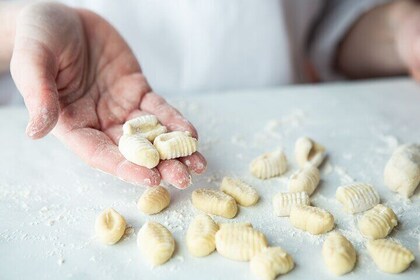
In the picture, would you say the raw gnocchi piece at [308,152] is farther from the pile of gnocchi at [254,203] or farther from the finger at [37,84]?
the finger at [37,84]

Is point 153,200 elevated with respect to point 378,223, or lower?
lower

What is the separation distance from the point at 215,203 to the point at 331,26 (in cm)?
114

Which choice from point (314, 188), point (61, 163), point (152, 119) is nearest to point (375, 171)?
point (314, 188)

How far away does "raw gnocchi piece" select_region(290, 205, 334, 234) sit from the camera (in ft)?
3.52

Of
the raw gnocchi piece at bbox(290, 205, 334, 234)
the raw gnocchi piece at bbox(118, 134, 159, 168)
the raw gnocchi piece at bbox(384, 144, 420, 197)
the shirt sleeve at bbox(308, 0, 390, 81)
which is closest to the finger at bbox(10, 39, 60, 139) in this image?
the raw gnocchi piece at bbox(118, 134, 159, 168)

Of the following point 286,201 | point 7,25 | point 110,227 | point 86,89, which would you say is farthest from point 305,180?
point 7,25

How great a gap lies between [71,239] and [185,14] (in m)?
0.92

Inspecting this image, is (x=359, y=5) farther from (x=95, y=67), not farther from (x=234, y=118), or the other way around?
(x=95, y=67)

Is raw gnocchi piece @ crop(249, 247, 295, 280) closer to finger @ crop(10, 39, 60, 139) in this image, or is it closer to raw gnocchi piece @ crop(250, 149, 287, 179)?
raw gnocchi piece @ crop(250, 149, 287, 179)

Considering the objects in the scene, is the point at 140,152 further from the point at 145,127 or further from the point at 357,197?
the point at 357,197

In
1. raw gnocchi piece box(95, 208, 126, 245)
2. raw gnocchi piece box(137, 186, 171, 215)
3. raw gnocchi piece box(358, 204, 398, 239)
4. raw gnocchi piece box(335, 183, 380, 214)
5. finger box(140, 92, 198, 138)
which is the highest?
raw gnocchi piece box(358, 204, 398, 239)

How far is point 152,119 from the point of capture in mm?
1220

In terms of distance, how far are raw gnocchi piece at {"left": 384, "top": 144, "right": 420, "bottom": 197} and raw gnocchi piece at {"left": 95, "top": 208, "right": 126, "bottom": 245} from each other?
0.61 m

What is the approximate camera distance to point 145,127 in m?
1.20
